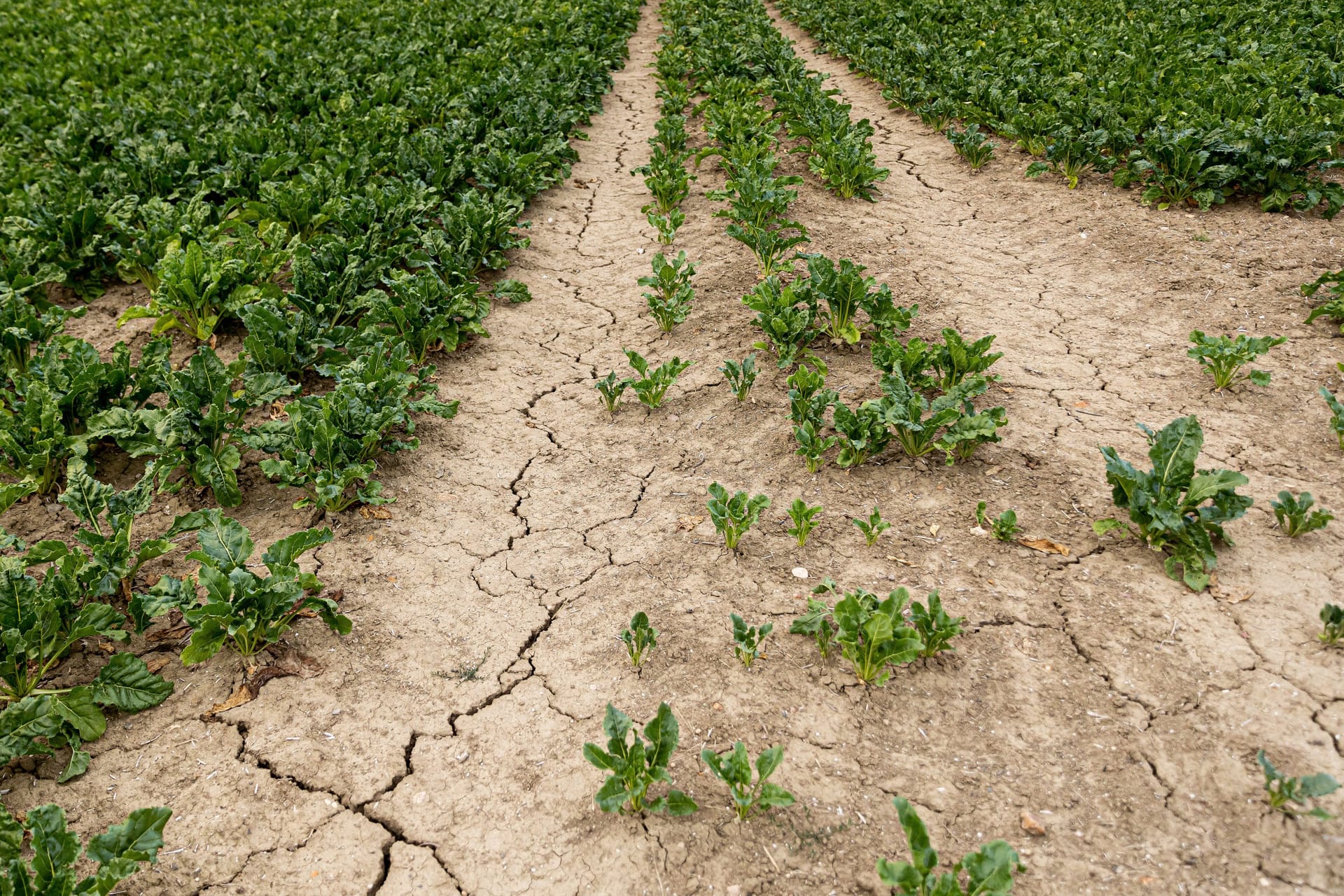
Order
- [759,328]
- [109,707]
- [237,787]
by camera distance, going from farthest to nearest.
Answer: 1. [759,328]
2. [109,707]
3. [237,787]

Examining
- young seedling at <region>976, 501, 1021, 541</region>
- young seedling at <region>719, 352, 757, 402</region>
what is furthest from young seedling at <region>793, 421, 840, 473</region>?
young seedling at <region>976, 501, 1021, 541</region>

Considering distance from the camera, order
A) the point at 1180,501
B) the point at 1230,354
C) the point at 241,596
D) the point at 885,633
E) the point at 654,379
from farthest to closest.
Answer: the point at 654,379 < the point at 1230,354 < the point at 1180,501 < the point at 241,596 < the point at 885,633

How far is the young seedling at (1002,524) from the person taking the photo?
134 inches

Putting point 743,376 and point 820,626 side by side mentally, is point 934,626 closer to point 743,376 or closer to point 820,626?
point 820,626

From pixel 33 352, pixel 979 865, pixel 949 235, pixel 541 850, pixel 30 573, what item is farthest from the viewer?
pixel 949 235

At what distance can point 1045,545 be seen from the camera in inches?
134

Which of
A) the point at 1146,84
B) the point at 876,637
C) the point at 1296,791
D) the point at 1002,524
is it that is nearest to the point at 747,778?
the point at 876,637

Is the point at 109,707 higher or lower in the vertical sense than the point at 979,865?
lower

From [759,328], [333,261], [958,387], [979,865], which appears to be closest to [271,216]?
[333,261]

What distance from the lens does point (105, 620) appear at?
9.86ft

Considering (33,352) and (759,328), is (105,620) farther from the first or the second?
(759,328)

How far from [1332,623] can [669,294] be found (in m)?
4.02

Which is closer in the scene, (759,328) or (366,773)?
(366,773)

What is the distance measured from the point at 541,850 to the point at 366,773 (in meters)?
0.72
